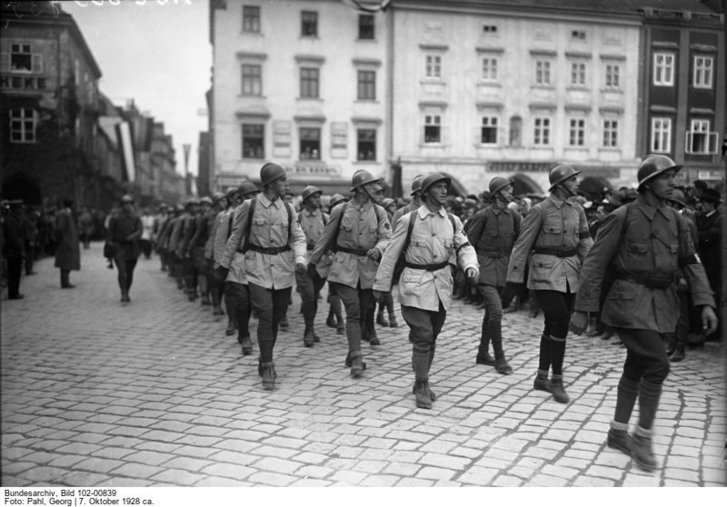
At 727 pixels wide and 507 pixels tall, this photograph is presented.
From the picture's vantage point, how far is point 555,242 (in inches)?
244

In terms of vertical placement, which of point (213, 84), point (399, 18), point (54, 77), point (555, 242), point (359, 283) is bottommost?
point (359, 283)

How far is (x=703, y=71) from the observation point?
7.98m

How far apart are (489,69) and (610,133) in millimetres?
6623

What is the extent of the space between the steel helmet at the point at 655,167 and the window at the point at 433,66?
27.7 m

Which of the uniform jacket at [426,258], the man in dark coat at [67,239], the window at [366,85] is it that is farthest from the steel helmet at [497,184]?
the window at [366,85]

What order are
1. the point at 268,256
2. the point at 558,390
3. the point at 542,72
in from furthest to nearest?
the point at 542,72 → the point at 268,256 → the point at 558,390

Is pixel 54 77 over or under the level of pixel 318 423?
over

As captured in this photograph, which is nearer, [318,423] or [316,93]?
[318,423]

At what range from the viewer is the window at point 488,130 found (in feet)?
99.7

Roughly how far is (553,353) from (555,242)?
3.41 ft

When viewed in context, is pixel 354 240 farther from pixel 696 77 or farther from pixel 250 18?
pixel 250 18

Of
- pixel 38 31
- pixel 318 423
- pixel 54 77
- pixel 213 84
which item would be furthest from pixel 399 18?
pixel 318 423

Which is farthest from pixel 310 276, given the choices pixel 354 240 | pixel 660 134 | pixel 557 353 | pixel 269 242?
pixel 660 134
